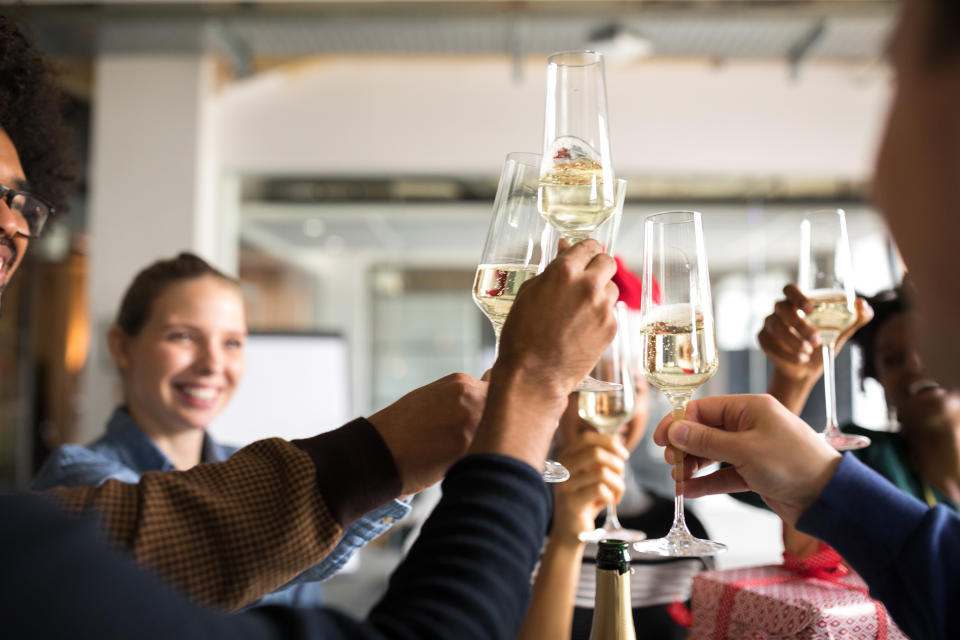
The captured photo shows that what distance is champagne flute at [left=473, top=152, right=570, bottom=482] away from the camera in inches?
34.4

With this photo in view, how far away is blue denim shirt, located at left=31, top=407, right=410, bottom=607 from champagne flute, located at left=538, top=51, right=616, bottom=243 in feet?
1.33

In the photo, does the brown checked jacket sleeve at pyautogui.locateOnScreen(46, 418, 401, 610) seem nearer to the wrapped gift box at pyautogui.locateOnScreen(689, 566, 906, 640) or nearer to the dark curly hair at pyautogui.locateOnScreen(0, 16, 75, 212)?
the wrapped gift box at pyautogui.locateOnScreen(689, 566, 906, 640)

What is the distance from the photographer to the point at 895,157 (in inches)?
22.3

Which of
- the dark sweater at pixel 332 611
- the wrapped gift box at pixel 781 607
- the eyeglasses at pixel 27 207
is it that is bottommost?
the wrapped gift box at pixel 781 607

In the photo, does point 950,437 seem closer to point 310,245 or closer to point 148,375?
point 148,375

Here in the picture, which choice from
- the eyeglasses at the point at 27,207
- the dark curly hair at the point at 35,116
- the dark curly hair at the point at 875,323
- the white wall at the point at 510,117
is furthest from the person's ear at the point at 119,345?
the white wall at the point at 510,117

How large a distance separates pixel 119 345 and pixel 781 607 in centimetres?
174

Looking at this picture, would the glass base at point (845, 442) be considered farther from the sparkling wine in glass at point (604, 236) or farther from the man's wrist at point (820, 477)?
the sparkling wine in glass at point (604, 236)

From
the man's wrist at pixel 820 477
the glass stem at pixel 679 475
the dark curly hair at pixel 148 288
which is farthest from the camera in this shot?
the dark curly hair at pixel 148 288

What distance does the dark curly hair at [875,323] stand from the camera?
1.79 meters

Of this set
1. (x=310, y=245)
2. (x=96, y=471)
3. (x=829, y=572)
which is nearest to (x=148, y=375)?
(x=96, y=471)

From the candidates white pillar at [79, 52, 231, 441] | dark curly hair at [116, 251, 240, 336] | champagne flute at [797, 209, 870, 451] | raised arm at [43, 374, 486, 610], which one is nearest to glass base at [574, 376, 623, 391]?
raised arm at [43, 374, 486, 610]

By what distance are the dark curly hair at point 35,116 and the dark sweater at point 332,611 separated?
3.18 feet

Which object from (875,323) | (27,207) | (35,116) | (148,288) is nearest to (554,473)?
(27,207)
